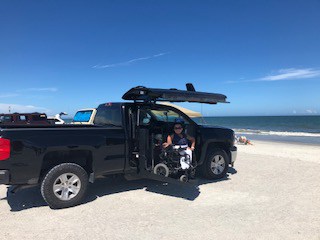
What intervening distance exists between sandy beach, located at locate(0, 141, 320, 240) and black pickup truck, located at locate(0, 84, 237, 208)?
0.40m

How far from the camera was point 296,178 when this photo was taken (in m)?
7.03

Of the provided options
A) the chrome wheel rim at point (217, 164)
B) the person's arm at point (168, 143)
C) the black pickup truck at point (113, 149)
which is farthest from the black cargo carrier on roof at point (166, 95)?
the chrome wheel rim at point (217, 164)

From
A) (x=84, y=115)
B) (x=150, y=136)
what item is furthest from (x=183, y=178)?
(x=84, y=115)

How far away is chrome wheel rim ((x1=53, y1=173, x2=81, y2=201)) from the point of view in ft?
15.9

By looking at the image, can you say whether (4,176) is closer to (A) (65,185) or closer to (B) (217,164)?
(A) (65,185)

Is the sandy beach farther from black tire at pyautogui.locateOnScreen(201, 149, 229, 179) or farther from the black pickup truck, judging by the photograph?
the black pickup truck

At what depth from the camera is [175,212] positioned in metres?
4.71

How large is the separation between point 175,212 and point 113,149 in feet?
5.43

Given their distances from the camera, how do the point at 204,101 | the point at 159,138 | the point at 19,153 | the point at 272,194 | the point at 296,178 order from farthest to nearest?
the point at 296,178
the point at 204,101
the point at 159,138
the point at 272,194
the point at 19,153

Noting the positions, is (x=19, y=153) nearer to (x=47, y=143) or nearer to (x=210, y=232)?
(x=47, y=143)

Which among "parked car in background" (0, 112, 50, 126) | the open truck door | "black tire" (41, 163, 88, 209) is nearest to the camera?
"black tire" (41, 163, 88, 209)

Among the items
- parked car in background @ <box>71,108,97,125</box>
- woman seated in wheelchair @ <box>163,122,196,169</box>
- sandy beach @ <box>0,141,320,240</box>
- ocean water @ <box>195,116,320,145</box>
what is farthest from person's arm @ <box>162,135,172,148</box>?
ocean water @ <box>195,116,320,145</box>

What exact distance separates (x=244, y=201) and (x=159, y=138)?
2066 millimetres

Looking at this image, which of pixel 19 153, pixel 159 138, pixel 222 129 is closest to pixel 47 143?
pixel 19 153
